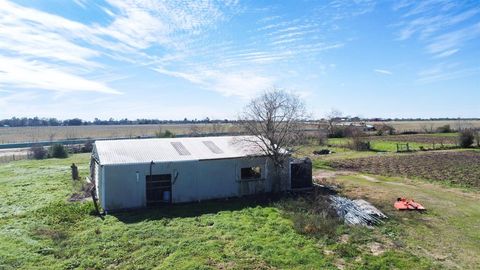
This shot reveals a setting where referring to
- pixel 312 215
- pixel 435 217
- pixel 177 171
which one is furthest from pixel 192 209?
pixel 435 217

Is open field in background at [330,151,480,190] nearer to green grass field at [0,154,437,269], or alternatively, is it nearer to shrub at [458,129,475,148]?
shrub at [458,129,475,148]

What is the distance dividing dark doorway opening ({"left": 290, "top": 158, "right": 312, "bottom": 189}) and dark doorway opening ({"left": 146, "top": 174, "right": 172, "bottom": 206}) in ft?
25.2

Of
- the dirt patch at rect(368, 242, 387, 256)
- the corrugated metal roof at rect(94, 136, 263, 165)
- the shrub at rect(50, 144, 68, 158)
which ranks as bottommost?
the dirt patch at rect(368, 242, 387, 256)

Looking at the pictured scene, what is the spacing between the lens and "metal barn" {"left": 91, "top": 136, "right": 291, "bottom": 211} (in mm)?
18625

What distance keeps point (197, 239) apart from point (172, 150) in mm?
8606

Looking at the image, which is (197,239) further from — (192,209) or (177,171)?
(177,171)

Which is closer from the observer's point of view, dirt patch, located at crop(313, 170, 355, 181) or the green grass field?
the green grass field

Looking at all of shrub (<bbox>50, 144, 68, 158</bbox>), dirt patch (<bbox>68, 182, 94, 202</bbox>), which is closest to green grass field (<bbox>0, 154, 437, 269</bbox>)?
dirt patch (<bbox>68, 182, 94, 202</bbox>)

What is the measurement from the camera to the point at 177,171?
19672 mm

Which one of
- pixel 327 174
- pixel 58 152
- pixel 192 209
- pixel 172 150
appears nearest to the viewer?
pixel 192 209

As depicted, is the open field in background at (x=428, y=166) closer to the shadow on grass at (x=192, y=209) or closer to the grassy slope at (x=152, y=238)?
the shadow on grass at (x=192, y=209)

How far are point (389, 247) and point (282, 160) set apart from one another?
9691 millimetres

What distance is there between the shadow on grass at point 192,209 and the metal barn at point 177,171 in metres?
0.66

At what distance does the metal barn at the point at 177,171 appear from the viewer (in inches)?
733
